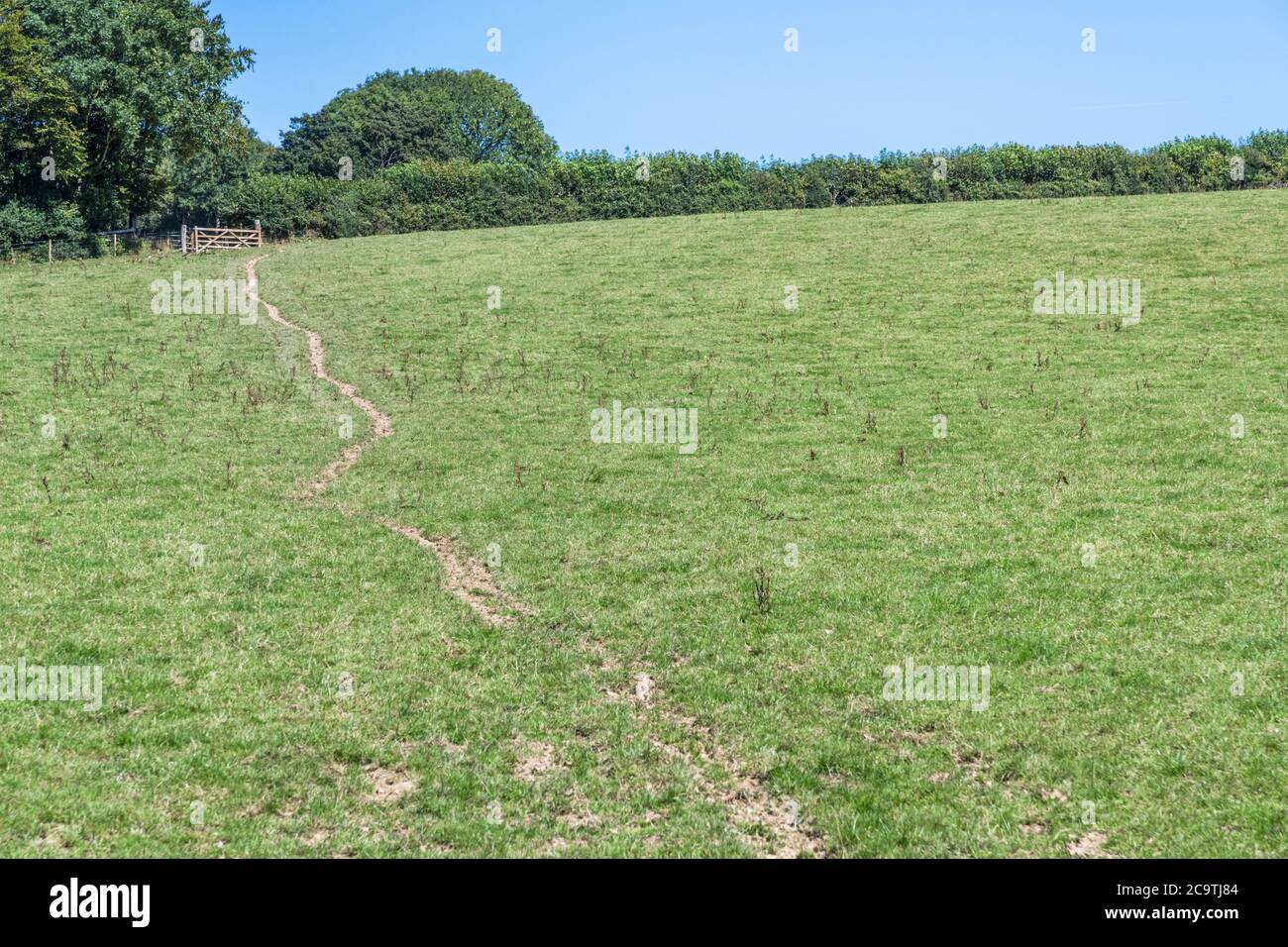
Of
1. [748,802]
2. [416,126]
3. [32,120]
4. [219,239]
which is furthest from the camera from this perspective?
[416,126]

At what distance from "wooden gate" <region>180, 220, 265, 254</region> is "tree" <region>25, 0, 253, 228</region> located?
6.05 m

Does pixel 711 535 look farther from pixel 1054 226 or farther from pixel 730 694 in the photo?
pixel 1054 226

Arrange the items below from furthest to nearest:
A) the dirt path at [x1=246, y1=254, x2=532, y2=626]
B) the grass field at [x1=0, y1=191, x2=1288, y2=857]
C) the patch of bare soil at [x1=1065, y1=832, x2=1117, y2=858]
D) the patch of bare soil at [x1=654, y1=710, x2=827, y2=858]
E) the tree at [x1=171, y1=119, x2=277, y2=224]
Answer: the tree at [x1=171, y1=119, x2=277, y2=224]
the dirt path at [x1=246, y1=254, x2=532, y2=626]
the grass field at [x1=0, y1=191, x2=1288, y2=857]
the patch of bare soil at [x1=654, y1=710, x2=827, y2=858]
the patch of bare soil at [x1=1065, y1=832, x2=1117, y2=858]

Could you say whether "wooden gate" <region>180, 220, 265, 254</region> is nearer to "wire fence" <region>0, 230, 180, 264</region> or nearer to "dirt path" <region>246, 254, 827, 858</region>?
"wire fence" <region>0, 230, 180, 264</region>

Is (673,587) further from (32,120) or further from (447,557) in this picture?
(32,120)

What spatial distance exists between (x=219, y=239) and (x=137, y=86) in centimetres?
1198

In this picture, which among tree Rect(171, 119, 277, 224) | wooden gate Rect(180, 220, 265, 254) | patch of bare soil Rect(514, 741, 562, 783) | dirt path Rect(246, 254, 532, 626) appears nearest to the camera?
patch of bare soil Rect(514, 741, 562, 783)

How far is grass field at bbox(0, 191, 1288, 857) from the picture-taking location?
1102cm

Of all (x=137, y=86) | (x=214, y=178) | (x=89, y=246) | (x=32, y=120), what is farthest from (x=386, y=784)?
(x=214, y=178)

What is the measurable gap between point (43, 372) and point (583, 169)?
184ft

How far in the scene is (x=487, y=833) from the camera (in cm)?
1062

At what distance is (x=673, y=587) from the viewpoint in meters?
17.8

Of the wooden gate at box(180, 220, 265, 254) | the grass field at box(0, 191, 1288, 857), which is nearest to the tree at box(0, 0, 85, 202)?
the wooden gate at box(180, 220, 265, 254)
